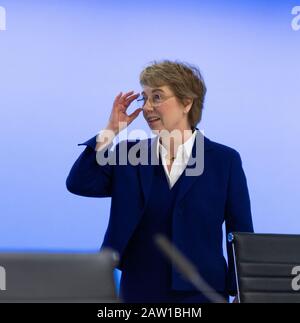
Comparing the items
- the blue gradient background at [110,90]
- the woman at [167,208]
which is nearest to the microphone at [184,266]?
the woman at [167,208]

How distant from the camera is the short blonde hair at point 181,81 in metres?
2.85

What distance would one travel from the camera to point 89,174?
2572mm

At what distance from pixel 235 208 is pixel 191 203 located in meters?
0.16

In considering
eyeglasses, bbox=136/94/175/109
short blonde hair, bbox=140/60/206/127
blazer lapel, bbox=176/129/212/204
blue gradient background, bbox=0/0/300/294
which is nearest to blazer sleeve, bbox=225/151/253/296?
blazer lapel, bbox=176/129/212/204

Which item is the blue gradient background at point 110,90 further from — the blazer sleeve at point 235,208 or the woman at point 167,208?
the blazer sleeve at point 235,208

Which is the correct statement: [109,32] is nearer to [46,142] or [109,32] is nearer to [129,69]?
[129,69]

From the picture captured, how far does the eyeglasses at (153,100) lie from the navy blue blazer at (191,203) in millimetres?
352

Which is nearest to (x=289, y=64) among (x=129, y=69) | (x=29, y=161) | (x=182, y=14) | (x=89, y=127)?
(x=182, y=14)

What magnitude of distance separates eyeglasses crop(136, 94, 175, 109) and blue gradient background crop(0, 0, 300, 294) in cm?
40

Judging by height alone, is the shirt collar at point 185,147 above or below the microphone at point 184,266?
above

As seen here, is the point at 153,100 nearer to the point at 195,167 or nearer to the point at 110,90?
the point at 195,167

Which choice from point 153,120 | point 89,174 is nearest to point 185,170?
point 89,174
